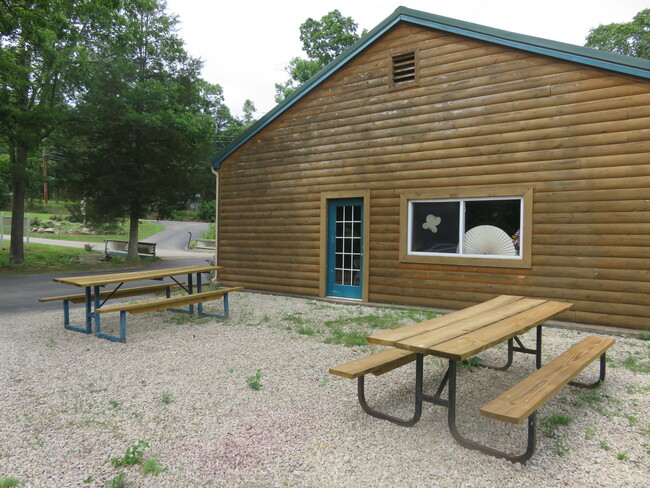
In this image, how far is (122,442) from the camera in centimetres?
275

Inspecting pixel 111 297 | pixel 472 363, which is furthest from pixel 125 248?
pixel 472 363

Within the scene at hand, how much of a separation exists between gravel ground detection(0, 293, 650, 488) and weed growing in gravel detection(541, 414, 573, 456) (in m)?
0.01

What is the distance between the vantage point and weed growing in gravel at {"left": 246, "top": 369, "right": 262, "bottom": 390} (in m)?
3.72

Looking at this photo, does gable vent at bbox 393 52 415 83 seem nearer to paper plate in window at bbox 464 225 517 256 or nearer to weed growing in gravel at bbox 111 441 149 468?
paper plate in window at bbox 464 225 517 256

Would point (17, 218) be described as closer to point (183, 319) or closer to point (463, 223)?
point (183, 319)

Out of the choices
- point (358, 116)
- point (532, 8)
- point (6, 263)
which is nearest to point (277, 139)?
point (358, 116)

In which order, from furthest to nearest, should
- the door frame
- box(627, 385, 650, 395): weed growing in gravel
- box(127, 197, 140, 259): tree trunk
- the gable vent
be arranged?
box(127, 197, 140, 259): tree trunk → the door frame → the gable vent → box(627, 385, 650, 395): weed growing in gravel

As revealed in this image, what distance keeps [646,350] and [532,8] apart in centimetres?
3263

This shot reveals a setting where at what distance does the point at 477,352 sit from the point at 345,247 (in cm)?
598

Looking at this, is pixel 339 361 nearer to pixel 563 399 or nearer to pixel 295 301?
pixel 563 399

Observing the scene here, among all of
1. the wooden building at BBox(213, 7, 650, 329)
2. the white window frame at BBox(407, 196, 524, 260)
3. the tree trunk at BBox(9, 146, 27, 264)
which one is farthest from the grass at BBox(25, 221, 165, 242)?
the white window frame at BBox(407, 196, 524, 260)

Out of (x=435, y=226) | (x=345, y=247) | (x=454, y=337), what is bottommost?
(x=454, y=337)

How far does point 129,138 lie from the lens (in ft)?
53.6

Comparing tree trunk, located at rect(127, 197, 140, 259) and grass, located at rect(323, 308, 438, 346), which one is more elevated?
tree trunk, located at rect(127, 197, 140, 259)
